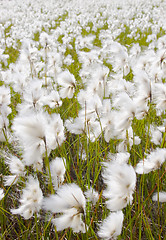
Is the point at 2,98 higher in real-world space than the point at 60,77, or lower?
lower

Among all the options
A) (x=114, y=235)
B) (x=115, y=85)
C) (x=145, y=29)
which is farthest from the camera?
(x=145, y=29)

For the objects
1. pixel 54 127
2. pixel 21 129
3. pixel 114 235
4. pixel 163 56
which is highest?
pixel 163 56

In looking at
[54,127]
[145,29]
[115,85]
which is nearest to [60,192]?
[54,127]

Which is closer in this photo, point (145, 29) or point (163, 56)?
point (163, 56)

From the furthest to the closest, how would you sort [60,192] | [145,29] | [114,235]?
1. [145,29]
2. [114,235]
3. [60,192]

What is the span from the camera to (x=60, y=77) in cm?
182

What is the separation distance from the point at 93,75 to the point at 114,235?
1148 millimetres

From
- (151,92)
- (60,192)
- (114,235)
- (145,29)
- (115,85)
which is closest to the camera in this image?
(60,192)

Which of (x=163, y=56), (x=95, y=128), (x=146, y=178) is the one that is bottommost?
(x=146, y=178)

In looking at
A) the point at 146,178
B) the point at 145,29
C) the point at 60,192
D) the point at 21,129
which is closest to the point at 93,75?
the point at 146,178

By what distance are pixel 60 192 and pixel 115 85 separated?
1351mm

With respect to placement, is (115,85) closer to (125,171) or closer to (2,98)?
(2,98)

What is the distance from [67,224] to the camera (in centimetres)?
99

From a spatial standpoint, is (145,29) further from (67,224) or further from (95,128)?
(67,224)
